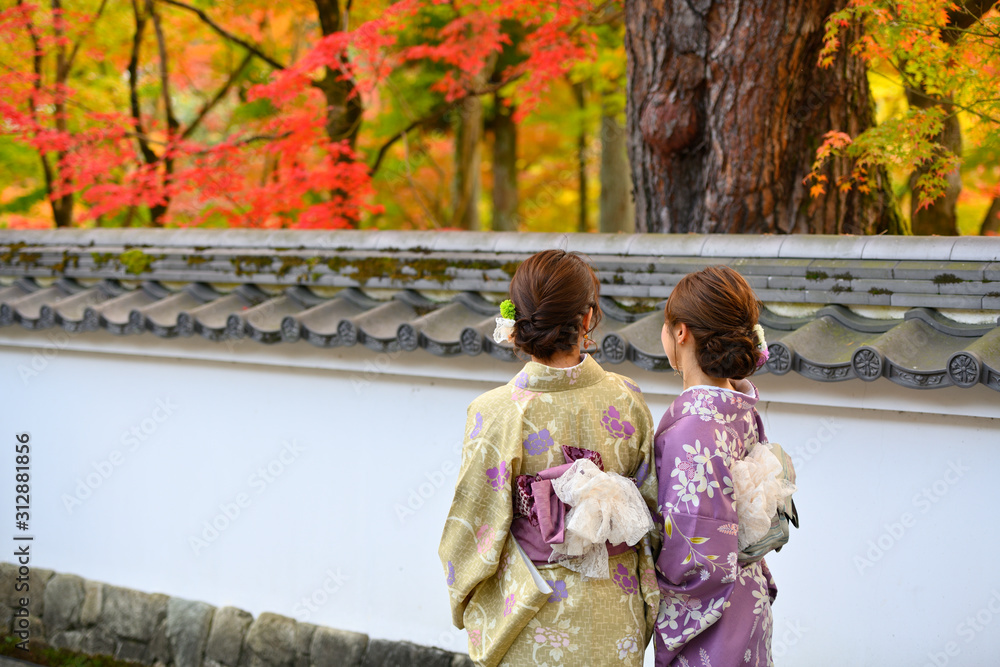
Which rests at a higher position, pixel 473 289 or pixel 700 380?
pixel 700 380

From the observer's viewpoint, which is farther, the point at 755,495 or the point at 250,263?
the point at 250,263

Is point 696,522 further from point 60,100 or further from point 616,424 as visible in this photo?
point 60,100

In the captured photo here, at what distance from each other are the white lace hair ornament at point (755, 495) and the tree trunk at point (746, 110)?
3.00m

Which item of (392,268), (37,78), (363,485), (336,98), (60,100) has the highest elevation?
(37,78)

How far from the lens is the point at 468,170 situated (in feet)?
39.5

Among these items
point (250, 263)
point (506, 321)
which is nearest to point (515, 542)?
point (506, 321)

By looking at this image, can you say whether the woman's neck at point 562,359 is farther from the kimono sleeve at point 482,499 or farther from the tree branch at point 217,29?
the tree branch at point 217,29

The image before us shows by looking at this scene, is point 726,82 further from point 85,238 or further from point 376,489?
point 85,238

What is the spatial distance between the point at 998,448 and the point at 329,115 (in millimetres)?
7794

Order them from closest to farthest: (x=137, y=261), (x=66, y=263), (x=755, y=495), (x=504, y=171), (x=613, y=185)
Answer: (x=755, y=495) < (x=137, y=261) < (x=66, y=263) < (x=613, y=185) < (x=504, y=171)

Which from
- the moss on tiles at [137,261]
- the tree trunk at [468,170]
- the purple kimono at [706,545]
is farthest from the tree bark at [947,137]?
the tree trunk at [468,170]

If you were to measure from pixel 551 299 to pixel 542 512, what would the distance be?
25.5 inches

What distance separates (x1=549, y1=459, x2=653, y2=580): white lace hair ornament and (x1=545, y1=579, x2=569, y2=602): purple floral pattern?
112mm

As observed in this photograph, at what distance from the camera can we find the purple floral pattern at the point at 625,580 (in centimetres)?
254
